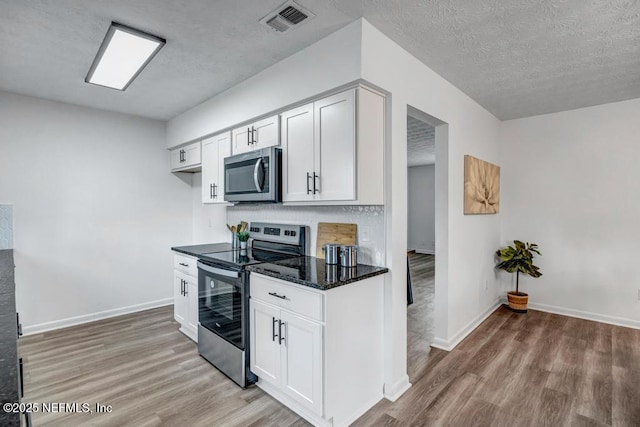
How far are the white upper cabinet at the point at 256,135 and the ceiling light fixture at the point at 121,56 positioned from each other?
94 centimetres

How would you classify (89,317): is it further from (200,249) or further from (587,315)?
(587,315)

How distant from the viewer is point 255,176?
2734mm

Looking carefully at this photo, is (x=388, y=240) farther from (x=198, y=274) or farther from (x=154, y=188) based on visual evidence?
(x=154, y=188)

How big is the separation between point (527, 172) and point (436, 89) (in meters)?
2.34

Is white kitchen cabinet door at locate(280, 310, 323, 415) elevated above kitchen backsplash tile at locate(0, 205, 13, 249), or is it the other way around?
kitchen backsplash tile at locate(0, 205, 13, 249)

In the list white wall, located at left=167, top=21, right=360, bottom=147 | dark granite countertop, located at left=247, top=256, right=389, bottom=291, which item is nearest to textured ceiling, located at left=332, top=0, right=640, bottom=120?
white wall, located at left=167, top=21, right=360, bottom=147

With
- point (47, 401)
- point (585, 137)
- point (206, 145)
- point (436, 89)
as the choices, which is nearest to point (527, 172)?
point (585, 137)

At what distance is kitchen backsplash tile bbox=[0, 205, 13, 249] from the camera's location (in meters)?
3.26

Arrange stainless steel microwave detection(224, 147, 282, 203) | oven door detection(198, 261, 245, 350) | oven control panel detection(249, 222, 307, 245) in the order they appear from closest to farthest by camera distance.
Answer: oven door detection(198, 261, 245, 350) → stainless steel microwave detection(224, 147, 282, 203) → oven control panel detection(249, 222, 307, 245)

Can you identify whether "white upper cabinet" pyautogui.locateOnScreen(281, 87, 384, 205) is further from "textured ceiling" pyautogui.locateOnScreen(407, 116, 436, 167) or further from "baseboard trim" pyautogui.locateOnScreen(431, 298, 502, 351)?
"textured ceiling" pyautogui.locateOnScreen(407, 116, 436, 167)

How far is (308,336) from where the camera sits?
195 cm

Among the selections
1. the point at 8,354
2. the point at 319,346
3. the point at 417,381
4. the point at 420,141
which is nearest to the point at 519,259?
the point at 417,381

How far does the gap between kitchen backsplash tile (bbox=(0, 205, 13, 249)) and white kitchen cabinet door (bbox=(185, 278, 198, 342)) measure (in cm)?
193

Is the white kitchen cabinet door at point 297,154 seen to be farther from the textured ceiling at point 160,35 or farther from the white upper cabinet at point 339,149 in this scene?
A: the textured ceiling at point 160,35
